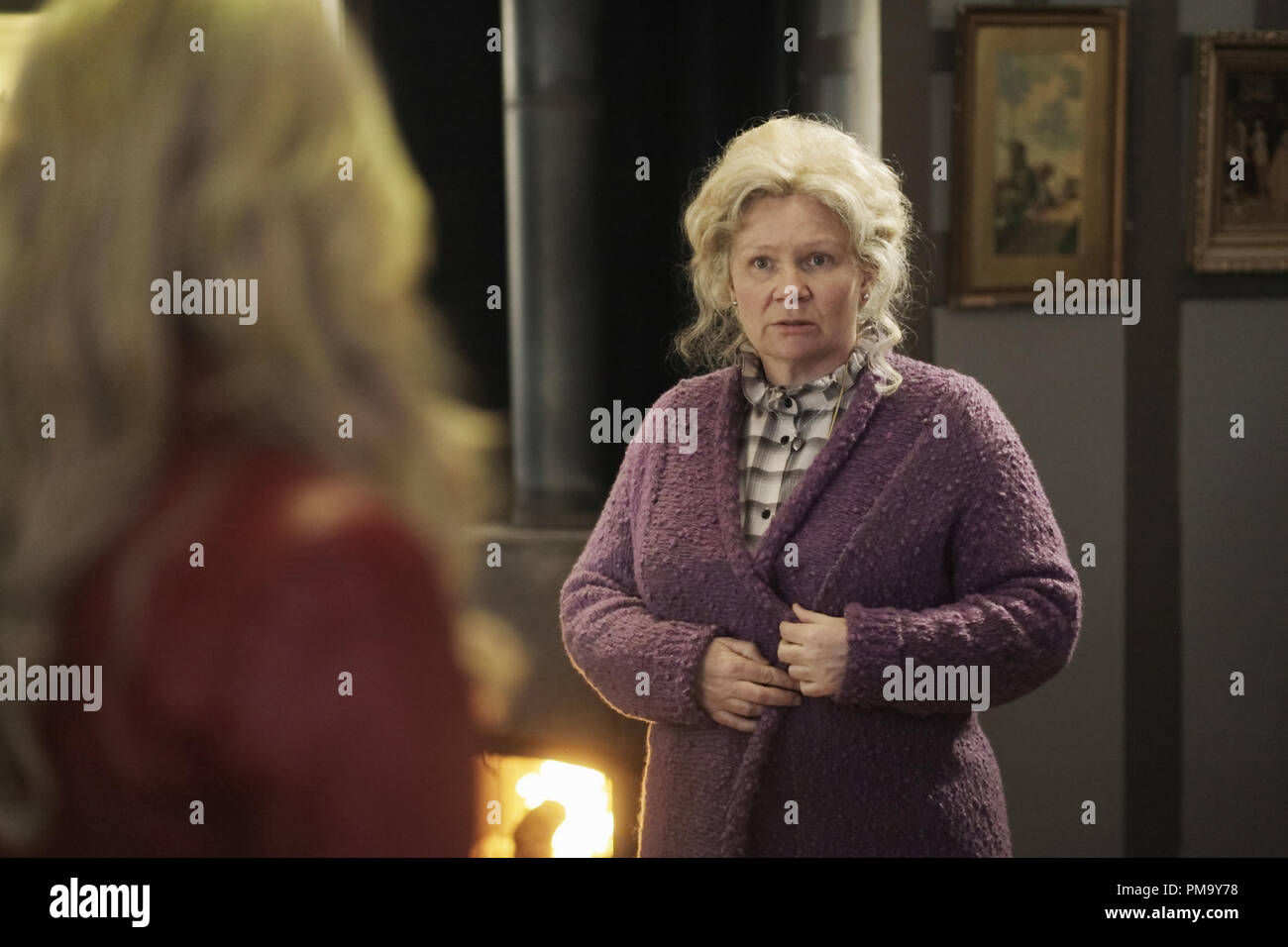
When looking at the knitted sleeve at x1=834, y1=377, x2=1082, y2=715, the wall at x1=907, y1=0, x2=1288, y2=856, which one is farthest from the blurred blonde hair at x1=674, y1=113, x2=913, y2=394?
the wall at x1=907, y1=0, x2=1288, y2=856

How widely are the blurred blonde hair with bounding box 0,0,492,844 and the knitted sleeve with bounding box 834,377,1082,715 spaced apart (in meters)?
0.61

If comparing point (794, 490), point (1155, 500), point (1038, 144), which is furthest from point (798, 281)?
point (1155, 500)

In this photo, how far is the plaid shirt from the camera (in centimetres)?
134

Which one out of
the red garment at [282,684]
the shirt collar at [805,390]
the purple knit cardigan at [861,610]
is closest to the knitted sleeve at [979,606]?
the purple knit cardigan at [861,610]

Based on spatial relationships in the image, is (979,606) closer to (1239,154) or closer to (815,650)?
(815,650)

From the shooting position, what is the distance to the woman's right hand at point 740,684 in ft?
4.33

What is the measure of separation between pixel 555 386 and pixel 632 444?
19 centimetres

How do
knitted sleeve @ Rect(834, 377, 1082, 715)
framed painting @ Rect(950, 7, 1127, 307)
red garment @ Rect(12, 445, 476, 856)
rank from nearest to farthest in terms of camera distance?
red garment @ Rect(12, 445, 476, 856), knitted sleeve @ Rect(834, 377, 1082, 715), framed painting @ Rect(950, 7, 1127, 307)

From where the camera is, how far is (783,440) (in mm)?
1355

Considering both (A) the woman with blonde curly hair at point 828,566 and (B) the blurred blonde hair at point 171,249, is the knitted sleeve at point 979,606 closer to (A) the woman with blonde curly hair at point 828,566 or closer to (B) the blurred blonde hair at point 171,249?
(A) the woman with blonde curly hair at point 828,566

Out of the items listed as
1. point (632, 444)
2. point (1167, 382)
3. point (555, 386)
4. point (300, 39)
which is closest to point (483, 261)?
point (555, 386)

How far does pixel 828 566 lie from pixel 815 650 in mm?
95

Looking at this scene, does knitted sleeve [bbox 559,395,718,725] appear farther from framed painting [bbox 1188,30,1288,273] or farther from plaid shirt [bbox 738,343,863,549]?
framed painting [bbox 1188,30,1288,273]

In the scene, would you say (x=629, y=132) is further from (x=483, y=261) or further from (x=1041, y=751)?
(x=1041, y=751)
